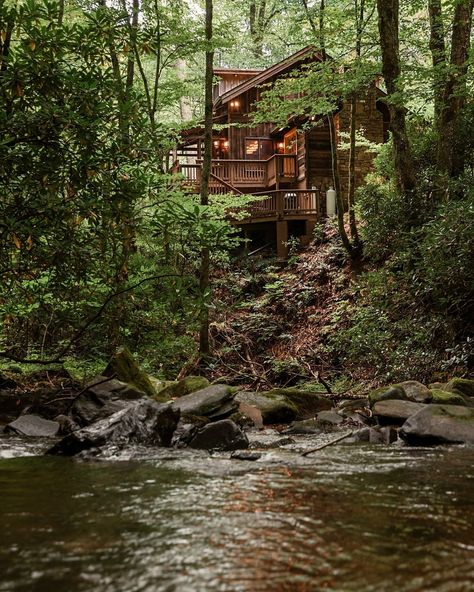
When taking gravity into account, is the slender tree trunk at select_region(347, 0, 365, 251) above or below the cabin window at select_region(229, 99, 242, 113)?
below

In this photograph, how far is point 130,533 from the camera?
2.64 m

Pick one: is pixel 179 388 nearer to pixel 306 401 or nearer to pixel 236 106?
pixel 306 401

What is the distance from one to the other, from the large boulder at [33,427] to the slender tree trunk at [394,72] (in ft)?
31.3

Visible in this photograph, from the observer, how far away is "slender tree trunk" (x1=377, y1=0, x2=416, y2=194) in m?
12.5

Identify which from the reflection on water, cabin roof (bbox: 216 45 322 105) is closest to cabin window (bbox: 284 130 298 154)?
cabin roof (bbox: 216 45 322 105)

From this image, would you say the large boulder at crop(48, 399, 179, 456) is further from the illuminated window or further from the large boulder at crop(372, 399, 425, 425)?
the illuminated window

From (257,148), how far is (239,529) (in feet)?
91.5

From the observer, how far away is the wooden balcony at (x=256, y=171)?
81.9 feet

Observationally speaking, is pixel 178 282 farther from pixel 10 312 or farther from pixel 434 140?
pixel 434 140

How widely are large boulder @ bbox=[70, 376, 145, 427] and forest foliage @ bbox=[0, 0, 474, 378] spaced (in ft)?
2.21

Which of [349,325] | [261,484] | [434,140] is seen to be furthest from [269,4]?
[261,484]

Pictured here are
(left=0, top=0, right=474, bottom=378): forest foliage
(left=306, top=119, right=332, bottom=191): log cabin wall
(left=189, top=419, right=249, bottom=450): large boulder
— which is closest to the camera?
(left=0, top=0, right=474, bottom=378): forest foliage

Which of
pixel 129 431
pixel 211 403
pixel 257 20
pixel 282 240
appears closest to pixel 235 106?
pixel 282 240

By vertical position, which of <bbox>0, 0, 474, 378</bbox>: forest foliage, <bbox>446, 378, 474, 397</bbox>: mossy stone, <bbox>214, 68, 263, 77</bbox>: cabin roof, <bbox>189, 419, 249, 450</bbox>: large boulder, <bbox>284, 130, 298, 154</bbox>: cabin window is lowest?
<bbox>189, 419, 249, 450</bbox>: large boulder
